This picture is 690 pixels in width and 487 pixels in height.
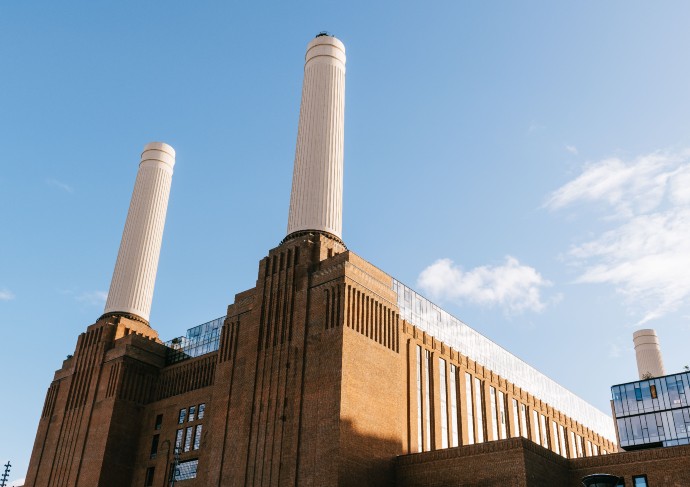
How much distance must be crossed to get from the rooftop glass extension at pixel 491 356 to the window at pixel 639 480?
2321 centimetres

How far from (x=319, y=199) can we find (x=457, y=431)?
1001 inches

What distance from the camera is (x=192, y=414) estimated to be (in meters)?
65.6

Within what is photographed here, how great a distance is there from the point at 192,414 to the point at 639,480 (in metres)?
40.2

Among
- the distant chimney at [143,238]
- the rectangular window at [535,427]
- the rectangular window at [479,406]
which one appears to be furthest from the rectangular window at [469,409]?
the distant chimney at [143,238]

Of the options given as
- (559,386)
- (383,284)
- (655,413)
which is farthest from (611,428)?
(383,284)

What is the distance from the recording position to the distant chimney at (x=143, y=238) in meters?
80.1

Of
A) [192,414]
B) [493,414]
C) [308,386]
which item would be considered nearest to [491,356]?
[493,414]

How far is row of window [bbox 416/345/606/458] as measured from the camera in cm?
5953

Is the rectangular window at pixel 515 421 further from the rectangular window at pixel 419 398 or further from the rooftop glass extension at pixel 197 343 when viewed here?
the rooftop glass extension at pixel 197 343

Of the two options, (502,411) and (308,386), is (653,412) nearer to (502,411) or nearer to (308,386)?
(502,411)

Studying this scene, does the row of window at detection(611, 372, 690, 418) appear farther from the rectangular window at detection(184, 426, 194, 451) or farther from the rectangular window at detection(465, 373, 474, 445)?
the rectangular window at detection(184, 426, 194, 451)

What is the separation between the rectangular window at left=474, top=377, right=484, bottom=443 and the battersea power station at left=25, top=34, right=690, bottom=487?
26 centimetres

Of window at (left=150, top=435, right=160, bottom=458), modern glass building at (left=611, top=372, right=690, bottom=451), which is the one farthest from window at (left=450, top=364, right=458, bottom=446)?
window at (left=150, top=435, right=160, bottom=458)

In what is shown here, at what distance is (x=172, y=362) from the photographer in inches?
2933
